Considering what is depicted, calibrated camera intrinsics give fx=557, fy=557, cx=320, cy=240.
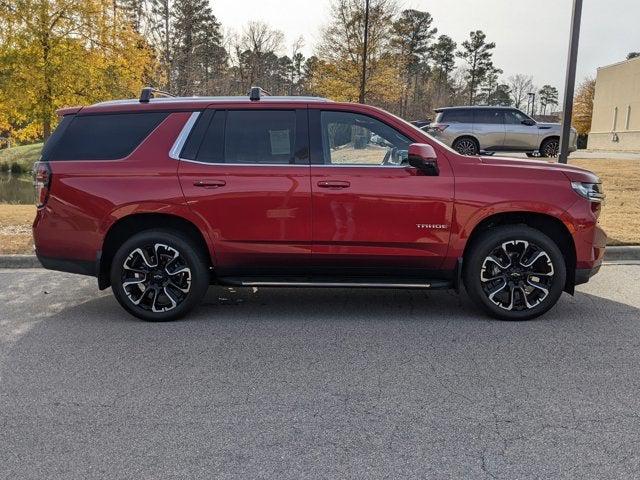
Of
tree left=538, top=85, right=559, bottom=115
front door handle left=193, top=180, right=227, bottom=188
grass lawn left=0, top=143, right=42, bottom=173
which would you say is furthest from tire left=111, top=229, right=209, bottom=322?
tree left=538, top=85, right=559, bottom=115

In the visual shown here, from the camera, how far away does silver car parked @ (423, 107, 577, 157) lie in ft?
53.7

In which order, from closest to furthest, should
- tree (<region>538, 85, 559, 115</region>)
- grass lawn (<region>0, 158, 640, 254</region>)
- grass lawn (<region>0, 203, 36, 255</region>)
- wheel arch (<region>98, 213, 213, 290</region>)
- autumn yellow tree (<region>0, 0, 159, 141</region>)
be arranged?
wheel arch (<region>98, 213, 213, 290</region>), grass lawn (<region>0, 203, 36, 255</region>), grass lawn (<region>0, 158, 640, 254</region>), autumn yellow tree (<region>0, 0, 159, 141</region>), tree (<region>538, 85, 559, 115</region>)

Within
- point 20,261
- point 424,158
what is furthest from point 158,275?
point 20,261

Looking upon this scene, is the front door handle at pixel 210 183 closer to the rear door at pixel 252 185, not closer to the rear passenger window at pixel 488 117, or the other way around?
the rear door at pixel 252 185

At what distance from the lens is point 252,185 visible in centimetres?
488

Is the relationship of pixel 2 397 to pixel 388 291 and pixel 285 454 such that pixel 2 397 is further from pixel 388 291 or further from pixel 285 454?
pixel 388 291

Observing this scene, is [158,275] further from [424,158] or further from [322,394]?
[424,158]

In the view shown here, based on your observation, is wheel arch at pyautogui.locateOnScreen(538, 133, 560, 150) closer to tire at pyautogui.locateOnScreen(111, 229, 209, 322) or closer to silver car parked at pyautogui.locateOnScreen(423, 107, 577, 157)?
silver car parked at pyautogui.locateOnScreen(423, 107, 577, 157)

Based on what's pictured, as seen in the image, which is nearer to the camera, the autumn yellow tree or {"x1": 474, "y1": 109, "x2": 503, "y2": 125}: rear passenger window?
the autumn yellow tree

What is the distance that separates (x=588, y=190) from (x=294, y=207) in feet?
8.61

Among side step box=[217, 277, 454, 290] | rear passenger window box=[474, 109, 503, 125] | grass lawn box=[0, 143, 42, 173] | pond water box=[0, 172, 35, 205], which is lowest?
pond water box=[0, 172, 35, 205]

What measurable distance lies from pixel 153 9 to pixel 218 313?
27.0 m

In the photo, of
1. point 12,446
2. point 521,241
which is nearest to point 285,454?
point 12,446

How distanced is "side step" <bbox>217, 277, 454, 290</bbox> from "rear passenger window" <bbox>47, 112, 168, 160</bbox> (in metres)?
1.53
